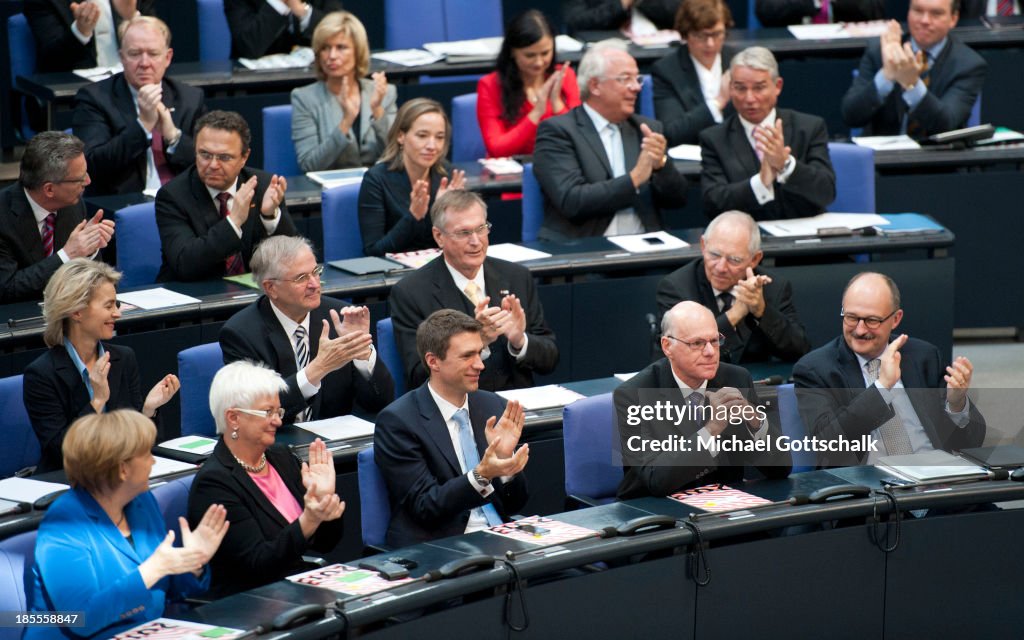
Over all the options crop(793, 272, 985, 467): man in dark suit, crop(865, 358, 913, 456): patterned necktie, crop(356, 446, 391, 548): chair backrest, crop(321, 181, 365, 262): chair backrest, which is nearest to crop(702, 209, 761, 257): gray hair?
crop(793, 272, 985, 467): man in dark suit

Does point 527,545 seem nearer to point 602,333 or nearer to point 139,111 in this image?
point 602,333

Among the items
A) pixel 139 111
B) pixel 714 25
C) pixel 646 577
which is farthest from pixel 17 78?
pixel 646 577

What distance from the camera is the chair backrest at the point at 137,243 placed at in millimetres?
5801

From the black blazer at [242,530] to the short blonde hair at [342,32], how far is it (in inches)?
119

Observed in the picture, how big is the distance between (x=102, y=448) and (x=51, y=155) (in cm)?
204

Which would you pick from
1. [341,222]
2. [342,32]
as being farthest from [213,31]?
[341,222]

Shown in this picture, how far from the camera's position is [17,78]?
24.3ft

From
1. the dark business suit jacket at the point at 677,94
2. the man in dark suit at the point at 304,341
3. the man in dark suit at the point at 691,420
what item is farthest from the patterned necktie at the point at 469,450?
the dark business suit jacket at the point at 677,94

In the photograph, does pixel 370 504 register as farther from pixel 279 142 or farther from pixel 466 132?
A: pixel 466 132

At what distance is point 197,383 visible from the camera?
15.5ft

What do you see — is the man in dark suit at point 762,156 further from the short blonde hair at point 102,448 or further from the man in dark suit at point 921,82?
the short blonde hair at point 102,448

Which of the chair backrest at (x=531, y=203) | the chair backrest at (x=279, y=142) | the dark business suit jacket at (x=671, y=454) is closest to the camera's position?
the dark business suit jacket at (x=671, y=454)

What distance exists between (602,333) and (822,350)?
1211 mm

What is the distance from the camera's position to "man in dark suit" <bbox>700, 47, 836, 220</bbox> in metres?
Result: 6.16
